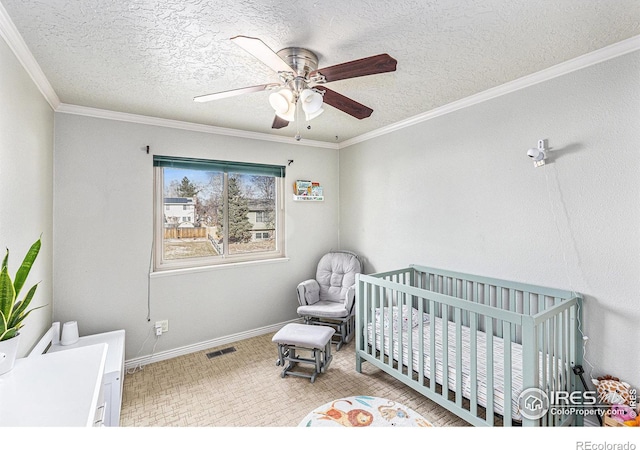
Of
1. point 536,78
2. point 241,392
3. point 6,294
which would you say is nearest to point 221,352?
point 241,392

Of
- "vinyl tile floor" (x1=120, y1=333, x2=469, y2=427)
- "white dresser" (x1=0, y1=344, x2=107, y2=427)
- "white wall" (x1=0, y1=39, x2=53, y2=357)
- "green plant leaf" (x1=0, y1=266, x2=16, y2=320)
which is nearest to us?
"white dresser" (x1=0, y1=344, x2=107, y2=427)

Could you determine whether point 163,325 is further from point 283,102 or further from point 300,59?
point 300,59

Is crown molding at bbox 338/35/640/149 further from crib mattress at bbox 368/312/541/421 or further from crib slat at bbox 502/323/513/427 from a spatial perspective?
crib mattress at bbox 368/312/541/421

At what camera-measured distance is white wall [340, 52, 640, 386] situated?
178 cm

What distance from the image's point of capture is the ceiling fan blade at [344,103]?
1.80 metres

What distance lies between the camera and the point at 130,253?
2.80 m

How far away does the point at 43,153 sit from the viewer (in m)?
2.20

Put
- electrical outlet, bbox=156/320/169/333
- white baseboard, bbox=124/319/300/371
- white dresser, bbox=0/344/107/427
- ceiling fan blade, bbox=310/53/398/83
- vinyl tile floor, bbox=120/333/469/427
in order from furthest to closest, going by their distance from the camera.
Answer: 1. electrical outlet, bbox=156/320/169/333
2. white baseboard, bbox=124/319/300/371
3. vinyl tile floor, bbox=120/333/469/427
4. ceiling fan blade, bbox=310/53/398/83
5. white dresser, bbox=0/344/107/427

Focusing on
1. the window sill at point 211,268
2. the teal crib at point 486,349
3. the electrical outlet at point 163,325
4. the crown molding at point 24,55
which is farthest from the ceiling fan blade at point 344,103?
the electrical outlet at point 163,325

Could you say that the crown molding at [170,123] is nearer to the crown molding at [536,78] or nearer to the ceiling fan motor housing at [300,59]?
the crown molding at [536,78]

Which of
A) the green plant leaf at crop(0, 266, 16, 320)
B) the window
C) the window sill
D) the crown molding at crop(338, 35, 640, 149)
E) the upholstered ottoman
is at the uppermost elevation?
the crown molding at crop(338, 35, 640, 149)

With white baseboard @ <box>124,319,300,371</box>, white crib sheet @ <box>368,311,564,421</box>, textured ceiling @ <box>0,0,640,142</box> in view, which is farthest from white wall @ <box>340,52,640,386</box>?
white baseboard @ <box>124,319,300,371</box>

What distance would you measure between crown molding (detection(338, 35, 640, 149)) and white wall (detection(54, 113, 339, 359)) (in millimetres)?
1734

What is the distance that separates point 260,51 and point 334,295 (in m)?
2.78
